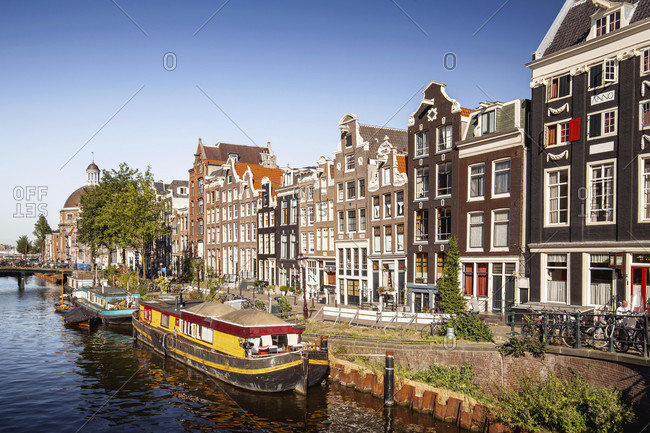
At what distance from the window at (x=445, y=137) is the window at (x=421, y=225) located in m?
5.09

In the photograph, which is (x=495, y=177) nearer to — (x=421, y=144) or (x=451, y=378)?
(x=421, y=144)

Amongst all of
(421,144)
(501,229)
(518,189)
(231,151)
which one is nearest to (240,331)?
(501,229)

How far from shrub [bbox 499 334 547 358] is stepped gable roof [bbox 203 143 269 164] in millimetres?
73625

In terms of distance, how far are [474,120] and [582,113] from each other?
9077mm

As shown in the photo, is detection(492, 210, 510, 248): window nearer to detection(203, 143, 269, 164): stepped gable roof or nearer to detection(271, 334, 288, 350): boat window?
detection(271, 334, 288, 350): boat window

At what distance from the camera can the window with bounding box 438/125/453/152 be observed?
4022cm

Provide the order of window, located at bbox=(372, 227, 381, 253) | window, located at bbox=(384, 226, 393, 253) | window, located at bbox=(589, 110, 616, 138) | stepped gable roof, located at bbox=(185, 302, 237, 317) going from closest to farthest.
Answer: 1. window, located at bbox=(589, 110, 616, 138)
2. stepped gable roof, located at bbox=(185, 302, 237, 317)
3. window, located at bbox=(384, 226, 393, 253)
4. window, located at bbox=(372, 227, 381, 253)

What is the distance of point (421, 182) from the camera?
4303 centimetres

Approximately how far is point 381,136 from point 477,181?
51.3 ft

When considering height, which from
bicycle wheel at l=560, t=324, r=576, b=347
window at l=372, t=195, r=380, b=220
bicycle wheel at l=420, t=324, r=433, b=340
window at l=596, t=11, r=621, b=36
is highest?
window at l=596, t=11, r=621, b=36

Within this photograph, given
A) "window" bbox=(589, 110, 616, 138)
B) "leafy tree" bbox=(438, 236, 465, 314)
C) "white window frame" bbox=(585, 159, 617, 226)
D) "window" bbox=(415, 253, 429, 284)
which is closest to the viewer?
"white window frame" bbox=(585, 159, 617, 226)

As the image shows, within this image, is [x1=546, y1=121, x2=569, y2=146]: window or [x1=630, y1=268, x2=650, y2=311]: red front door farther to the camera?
[x1=546, y1=121, x2=569, y2=146]: window

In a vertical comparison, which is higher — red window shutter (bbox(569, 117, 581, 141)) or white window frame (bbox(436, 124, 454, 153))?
white window frame (bbox(436, 124, 454, 153))

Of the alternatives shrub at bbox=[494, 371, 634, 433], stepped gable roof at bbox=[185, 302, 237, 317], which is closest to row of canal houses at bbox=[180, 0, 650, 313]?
stepped gable roof at bbox=[185, 302, 237, 317]
